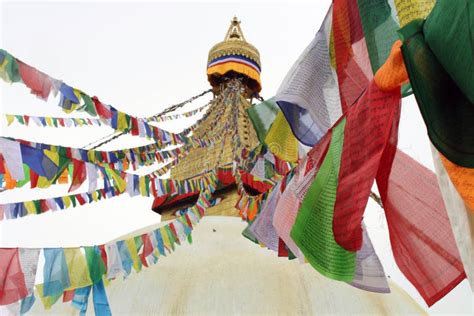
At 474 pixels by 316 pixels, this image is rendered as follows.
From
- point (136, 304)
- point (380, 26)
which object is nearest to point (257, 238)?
point (380, 26)

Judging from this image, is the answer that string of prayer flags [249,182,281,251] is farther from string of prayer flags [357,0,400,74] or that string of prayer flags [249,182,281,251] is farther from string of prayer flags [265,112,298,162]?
string of prayer flags [357,0,400,74]

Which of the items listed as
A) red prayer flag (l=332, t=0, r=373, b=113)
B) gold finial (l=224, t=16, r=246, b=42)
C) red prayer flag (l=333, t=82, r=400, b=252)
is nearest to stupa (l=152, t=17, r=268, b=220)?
gold finial (l=224, t=16, r=246, b=42)

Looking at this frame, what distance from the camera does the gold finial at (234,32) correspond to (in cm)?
1339

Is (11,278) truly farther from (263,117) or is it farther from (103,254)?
(263,117)

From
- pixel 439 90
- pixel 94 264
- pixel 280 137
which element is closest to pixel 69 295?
pixel 94 264

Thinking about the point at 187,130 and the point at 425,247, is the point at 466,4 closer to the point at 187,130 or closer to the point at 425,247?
the point at 425,247

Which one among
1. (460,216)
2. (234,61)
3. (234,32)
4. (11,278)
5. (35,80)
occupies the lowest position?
(11,278)

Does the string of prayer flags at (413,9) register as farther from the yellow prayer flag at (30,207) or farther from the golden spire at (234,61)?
the golden spire at (234,61)

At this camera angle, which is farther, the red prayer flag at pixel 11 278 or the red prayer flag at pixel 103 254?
the red prayer flag at pixel 103 254

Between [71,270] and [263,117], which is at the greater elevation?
[263,117]

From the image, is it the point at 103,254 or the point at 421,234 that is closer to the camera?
the point at 421,234

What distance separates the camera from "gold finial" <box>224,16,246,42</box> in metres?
13.4

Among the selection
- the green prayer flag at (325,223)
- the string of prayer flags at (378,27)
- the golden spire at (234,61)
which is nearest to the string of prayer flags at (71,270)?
the green prayer flag at (325,223)

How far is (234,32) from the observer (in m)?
13.6
